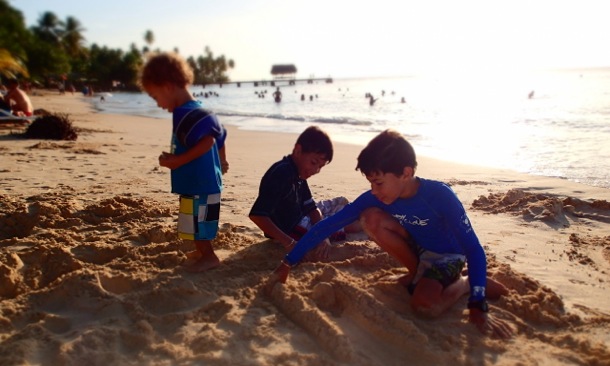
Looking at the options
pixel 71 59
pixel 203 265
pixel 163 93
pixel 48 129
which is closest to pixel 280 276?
pixel 203 265

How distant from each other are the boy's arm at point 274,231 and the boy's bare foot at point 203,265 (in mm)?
434

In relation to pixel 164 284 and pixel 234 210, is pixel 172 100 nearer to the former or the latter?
pixel 164 284

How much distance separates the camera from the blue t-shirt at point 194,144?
262 centimetres

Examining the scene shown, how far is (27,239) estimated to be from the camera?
3.30 m

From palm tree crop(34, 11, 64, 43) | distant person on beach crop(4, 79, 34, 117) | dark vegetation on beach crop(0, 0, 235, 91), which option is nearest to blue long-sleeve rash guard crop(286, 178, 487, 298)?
distant person on beach crop(4, 79, 34, 117)

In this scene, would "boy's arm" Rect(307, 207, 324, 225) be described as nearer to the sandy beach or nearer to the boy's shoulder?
the sandy beach

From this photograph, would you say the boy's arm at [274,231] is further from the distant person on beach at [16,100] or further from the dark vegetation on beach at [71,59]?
the dark vegetation on beach at [71,59]

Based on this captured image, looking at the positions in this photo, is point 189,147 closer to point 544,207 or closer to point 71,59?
point 544,207

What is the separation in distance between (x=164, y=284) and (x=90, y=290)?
0.39m

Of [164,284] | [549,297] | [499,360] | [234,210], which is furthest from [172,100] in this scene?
[549,297]

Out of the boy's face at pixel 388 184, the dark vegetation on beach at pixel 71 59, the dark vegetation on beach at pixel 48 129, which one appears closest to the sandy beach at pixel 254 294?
the boy's face at pixel 388 184

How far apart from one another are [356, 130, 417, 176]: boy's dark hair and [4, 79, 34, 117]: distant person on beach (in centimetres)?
1082

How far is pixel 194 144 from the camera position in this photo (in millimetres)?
2615

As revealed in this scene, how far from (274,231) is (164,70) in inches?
50.2
